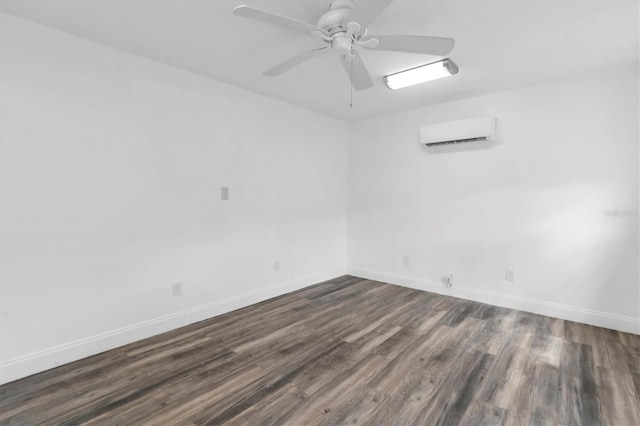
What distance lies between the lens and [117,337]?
2.50 m

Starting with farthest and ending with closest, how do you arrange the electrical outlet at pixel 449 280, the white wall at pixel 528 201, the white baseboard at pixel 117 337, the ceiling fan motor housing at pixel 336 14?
the electrical outlet at pixel 449 280
the white wall at pixel 528 201
the white baseboard at pixel 117 337
the ceiling fan motor housing at pixel 336 14

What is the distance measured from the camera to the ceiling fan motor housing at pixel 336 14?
174cm

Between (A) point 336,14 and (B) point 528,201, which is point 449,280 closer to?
(B) point 528,201

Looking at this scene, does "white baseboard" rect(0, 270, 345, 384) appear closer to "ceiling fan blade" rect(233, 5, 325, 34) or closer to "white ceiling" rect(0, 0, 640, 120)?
"white ceiling" rect(0, 0, 640, 120)

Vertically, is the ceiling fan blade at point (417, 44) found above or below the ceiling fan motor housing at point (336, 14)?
below

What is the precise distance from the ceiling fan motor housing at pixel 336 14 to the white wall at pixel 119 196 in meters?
1.70

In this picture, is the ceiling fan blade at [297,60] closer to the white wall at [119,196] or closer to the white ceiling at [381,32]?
the white ceiling at [381,32]

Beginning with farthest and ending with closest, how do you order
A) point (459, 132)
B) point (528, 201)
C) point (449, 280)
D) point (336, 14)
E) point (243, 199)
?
point (449, 280)
point (459, 132)
point (243, 199)
point (528, 201)
point (336, 14)

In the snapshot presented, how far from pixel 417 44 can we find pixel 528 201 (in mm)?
2362

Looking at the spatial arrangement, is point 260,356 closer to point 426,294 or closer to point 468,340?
point 468,340

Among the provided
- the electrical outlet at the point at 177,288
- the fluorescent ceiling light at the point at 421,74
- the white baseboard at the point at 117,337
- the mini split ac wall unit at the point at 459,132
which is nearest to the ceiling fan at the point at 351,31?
the fluorescent ceiling light at the point at 421,74

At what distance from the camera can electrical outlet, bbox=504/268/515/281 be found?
134 inches

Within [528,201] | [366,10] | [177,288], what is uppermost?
[366,10]

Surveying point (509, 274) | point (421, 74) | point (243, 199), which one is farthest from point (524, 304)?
point (243, 199)
